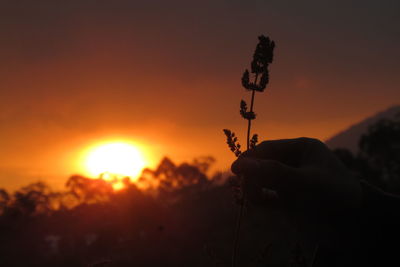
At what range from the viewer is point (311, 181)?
2.67 meters

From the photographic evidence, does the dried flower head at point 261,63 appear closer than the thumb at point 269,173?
No

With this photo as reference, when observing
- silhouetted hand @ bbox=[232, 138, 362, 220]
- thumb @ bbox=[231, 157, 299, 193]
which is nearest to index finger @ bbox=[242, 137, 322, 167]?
silhouetted hand @ bbox=[232, 138, 362, 220]

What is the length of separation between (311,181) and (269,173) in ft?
0.99

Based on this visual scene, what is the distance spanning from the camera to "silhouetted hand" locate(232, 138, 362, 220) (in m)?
→ 2.66

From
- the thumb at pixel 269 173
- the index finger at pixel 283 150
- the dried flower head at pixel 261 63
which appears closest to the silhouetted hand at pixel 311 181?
the thumb at pixel 269 173

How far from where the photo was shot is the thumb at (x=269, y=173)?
2654 millimetres

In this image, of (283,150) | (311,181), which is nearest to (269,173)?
(311,181)

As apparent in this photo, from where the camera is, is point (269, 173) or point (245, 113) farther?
point (245, 113)

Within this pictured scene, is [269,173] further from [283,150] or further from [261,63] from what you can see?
[261,63]

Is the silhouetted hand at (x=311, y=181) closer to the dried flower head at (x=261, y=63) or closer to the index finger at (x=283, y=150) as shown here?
the index finger at (x=283, y=150)

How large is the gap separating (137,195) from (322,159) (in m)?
82.3

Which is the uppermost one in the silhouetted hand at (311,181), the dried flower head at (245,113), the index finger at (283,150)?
the dried flower head at (245,113)

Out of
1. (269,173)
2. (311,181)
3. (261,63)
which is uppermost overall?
(261,63)

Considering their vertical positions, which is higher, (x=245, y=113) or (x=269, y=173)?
(x=245, y=113)
